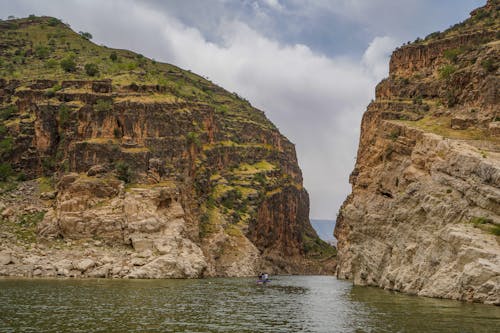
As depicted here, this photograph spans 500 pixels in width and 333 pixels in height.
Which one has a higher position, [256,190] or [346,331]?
[256,190]

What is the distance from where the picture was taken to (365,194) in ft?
349

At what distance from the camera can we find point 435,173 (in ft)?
237

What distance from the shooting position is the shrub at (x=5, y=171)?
403 ft

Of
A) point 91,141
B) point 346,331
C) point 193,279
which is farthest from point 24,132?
point 346,331

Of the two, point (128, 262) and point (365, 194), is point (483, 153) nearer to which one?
point (365, 194)

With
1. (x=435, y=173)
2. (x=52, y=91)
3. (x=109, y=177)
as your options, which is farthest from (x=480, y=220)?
(x=52, y=91)

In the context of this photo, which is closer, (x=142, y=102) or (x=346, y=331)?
(x=346, y=331)

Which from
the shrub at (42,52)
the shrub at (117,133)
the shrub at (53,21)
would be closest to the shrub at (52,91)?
the shrub at (117,133)

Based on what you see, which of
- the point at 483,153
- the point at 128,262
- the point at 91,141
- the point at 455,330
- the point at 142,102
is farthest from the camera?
the point at 142,102

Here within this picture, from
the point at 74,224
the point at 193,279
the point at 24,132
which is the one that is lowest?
the point at 193,279

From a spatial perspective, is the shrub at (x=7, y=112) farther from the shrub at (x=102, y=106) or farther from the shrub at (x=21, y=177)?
the shrub at (x=102, y=106)

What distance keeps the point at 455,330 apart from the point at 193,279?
65.8 m

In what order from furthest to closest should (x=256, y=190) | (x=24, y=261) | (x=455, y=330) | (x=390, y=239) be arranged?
1. (x=256, y=190)
2. (x=24, y=261)
3. (x=390, y=239)
4. (x=455, y=330)

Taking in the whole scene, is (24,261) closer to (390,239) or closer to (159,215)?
(159,215)
